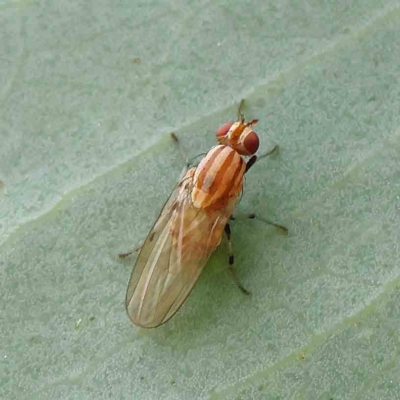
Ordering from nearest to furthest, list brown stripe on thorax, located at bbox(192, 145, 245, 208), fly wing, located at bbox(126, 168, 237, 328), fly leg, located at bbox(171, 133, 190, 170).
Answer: fly wing, located at bbox(126, 168, 237, 328) → brown stripe on thorax, located at bbox(192, 145, 245, 208) → fly leg, located at bbox(171, 133, 190, 170)

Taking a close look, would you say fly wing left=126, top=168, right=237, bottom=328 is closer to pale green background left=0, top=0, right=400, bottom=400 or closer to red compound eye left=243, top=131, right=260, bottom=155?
pale green background left=0, top=0, right=400, bottom=400

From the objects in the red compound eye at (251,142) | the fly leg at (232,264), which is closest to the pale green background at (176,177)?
the fly leg at (232,264)

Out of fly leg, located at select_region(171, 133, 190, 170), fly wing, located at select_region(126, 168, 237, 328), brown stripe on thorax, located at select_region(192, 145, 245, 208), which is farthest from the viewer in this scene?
fly leg, located at select_region(171, 133, 190, 170)

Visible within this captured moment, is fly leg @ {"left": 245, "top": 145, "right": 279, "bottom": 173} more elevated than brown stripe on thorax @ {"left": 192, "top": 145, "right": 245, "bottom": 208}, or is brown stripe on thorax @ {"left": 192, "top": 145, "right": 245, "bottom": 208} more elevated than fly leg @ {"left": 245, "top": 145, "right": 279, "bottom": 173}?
brown stripe on thorax @ {"left": 192, "top": 145, "right": 245, "bottom": 208}

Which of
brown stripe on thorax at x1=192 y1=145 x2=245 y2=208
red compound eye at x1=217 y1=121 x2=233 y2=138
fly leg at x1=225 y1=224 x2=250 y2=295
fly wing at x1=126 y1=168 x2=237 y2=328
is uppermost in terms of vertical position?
red compound eye at x1=217 y1=121 x2=233 y2=138

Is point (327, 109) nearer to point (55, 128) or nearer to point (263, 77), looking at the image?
point (263, 77)

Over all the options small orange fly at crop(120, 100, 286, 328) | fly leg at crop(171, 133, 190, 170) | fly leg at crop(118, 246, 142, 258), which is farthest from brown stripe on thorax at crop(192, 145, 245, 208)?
fly leg at crop(118, 246, 142, 258)

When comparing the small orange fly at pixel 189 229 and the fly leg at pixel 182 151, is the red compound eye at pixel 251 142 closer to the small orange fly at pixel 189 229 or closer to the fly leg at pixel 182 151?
the small orange fly at pixel 189 229
